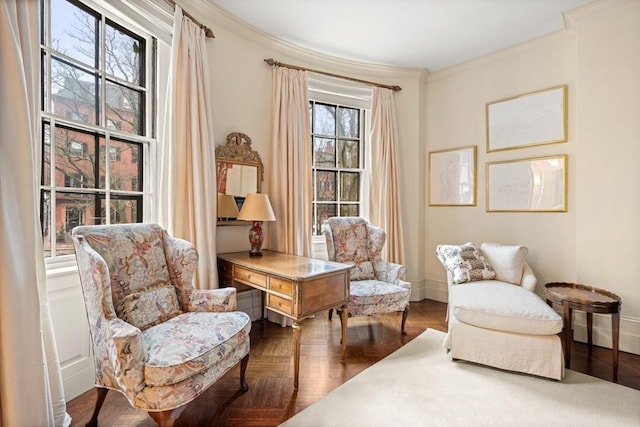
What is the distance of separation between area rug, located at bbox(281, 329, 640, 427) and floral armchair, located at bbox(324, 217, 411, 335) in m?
0.53

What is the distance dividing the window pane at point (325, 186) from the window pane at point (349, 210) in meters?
0.19

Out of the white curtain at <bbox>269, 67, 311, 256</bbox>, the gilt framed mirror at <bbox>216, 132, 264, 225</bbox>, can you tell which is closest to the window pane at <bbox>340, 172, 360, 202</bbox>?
the white curtain at <bbox>269, 67, 311, 256</bbox>

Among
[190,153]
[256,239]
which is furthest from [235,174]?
[256,239]

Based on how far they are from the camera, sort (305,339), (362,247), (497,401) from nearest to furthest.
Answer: (497,401), (305,339), (362,247)

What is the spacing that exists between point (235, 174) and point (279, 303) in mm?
1462

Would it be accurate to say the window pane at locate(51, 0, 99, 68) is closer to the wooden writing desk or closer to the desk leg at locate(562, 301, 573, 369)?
the wooden writing desk

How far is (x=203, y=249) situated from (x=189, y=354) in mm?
1221

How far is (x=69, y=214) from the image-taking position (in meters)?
1.97

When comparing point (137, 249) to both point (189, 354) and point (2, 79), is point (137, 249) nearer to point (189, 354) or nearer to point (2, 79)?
point (189, 354)

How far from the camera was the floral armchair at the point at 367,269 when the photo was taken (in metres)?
2.64

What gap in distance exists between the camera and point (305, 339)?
9.00 feet

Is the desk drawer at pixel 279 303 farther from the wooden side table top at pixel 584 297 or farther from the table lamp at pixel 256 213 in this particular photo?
the wooden side table top at pixel 584 297

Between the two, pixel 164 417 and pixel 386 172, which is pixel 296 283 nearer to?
pixel 164 417

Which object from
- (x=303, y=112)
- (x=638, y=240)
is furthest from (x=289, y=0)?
(x=638, y=240)
